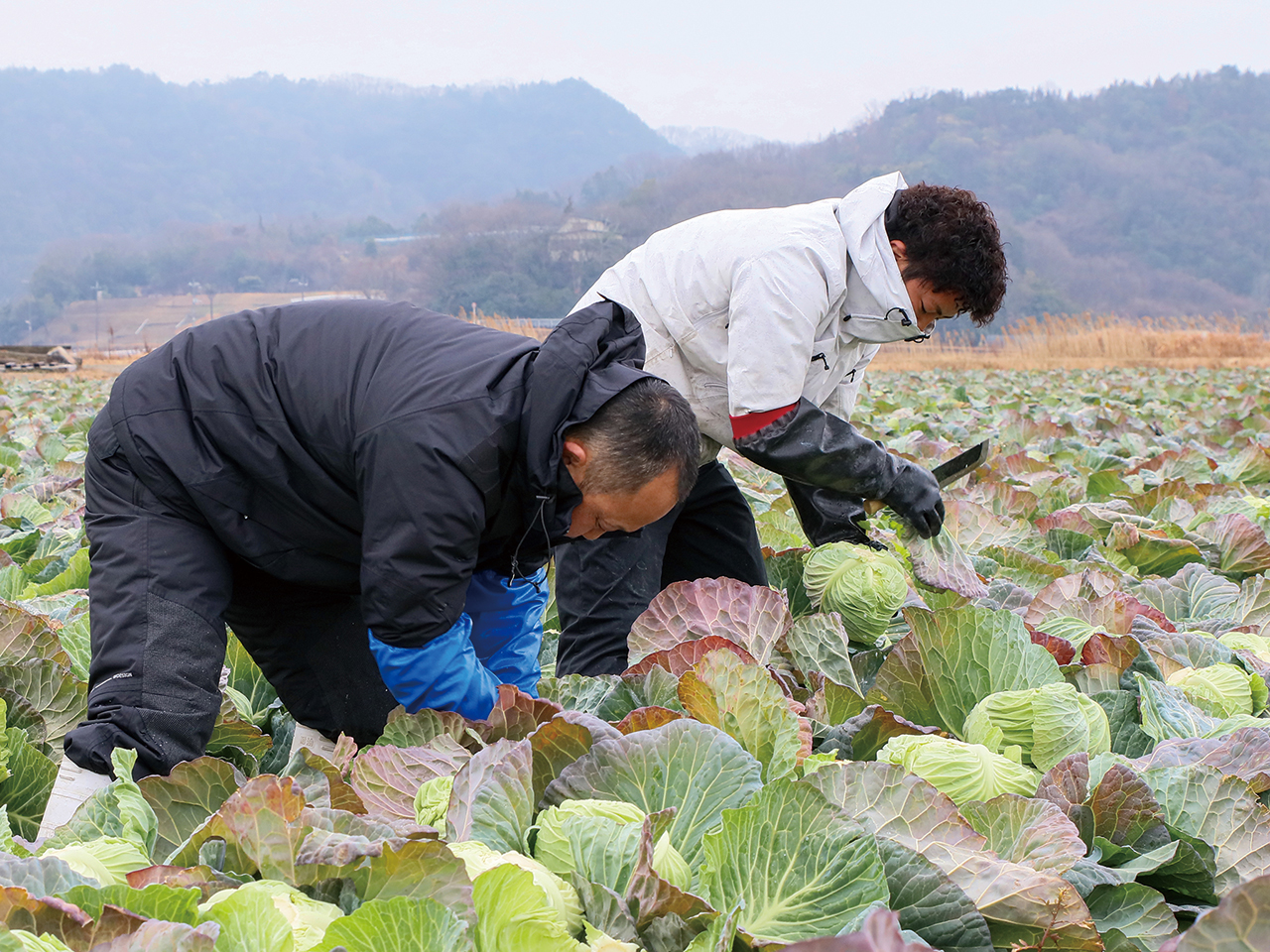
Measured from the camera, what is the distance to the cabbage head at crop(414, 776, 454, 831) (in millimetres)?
1359

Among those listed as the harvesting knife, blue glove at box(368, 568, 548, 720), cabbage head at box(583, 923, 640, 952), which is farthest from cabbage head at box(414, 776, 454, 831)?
the harvesting knife

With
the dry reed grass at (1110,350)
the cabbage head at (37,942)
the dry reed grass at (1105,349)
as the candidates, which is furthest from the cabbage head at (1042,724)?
the dry reed grass at (1110,350)

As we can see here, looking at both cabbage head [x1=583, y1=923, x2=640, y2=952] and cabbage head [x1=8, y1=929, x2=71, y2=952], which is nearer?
cabbage head [x1=8, y1=929, x2=71, y2=952]

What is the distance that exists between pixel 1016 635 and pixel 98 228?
16731 cm

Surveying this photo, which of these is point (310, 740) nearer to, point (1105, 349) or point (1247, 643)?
point (1247, 643)

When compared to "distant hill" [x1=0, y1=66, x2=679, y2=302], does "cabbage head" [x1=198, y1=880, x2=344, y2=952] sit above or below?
below

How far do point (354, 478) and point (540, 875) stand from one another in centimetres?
106

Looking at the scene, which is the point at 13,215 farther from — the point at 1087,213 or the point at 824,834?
the point at 824,834

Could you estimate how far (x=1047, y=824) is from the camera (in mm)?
1285

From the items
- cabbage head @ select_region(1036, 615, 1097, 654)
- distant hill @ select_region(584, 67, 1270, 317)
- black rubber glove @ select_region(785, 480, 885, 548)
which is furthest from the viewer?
distant hill @ select_region(584, 67, 1270, 317)

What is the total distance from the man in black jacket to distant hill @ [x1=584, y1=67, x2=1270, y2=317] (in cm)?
6911

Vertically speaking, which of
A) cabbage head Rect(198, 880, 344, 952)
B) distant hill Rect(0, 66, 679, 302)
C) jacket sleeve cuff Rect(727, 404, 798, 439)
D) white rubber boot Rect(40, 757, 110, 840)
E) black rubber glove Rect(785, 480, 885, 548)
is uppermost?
distant hill Rect(0, 66, 679, 302)

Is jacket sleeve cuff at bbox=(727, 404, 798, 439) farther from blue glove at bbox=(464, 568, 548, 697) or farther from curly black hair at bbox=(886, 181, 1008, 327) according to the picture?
blue glove at bbox=(464, 568, 548, 697)

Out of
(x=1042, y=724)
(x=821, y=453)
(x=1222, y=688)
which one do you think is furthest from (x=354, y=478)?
(x=1222, y=688)
